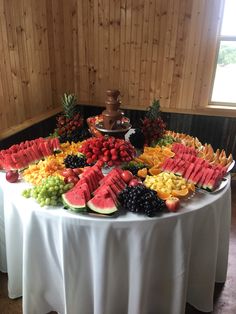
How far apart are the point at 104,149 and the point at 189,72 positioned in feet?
6.63

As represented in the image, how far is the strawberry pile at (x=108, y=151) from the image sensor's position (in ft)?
5.05

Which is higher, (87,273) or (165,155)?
(165,155)

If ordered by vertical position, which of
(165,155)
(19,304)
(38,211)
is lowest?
(19,304)

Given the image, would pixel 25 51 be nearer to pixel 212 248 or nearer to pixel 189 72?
pixel 189 72

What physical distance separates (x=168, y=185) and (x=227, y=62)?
7.70 ft

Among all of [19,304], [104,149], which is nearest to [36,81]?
[104,149]

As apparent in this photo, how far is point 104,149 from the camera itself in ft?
5.10

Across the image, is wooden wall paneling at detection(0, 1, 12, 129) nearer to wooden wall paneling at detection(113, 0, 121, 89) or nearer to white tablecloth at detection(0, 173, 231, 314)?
white tablecloth at detection(0, 173, 231, 314)

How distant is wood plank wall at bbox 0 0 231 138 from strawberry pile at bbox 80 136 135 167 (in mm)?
1186

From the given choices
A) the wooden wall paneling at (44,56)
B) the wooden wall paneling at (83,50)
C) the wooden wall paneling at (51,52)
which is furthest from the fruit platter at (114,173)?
the wooden wall paneling at (83,50)

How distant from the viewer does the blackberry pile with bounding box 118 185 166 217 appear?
1225 millimetres

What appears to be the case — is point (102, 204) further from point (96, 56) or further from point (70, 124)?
point (96, 56)

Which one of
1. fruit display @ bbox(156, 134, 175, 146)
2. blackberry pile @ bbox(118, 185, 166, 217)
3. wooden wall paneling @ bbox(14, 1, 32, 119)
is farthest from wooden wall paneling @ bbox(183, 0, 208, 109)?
blackberry pile @ bbox(118, 185, 166, 217)

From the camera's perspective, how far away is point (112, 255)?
1269mm
